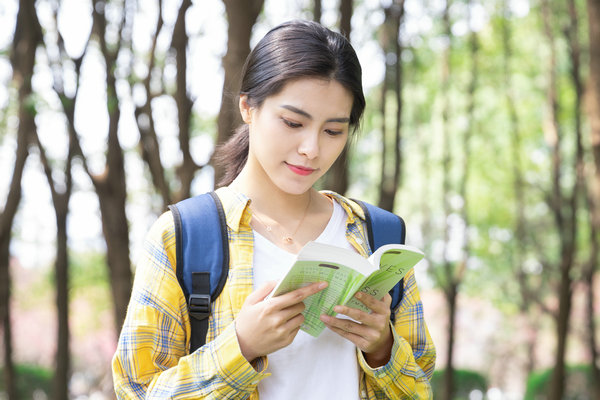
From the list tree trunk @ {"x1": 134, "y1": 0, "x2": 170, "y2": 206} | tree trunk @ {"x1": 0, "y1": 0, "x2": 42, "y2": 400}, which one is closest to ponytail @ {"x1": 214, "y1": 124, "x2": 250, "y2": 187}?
tree trunk @ {"x1": 134, "y1": 0, "x2": 170, "y2": 206}

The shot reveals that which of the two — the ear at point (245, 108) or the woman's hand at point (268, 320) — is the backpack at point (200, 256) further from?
the ear at point (245, 108)

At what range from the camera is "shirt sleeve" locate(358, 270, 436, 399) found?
199cm

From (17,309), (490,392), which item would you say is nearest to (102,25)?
(490,392)

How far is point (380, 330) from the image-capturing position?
75.5 inches

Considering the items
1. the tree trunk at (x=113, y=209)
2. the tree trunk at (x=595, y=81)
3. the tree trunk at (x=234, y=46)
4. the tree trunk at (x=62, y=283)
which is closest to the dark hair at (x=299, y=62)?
the tree trunk at (x=234, y=46)

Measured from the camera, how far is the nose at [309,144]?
6.50 ft

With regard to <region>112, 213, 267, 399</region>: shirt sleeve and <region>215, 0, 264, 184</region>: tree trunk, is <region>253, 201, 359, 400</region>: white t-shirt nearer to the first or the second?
<region>112, 213, 267, 399</region>: shirt sleeve

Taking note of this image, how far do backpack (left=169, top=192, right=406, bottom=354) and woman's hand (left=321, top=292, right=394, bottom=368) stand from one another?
0.29 metres

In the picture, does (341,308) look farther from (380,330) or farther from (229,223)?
(229,223)

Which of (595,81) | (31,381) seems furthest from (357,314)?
(31,381)

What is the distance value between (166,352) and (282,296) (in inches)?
13.6

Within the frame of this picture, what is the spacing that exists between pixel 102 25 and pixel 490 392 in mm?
17116

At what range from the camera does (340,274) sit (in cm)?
174

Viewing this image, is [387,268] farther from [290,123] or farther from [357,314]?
[290,123]
